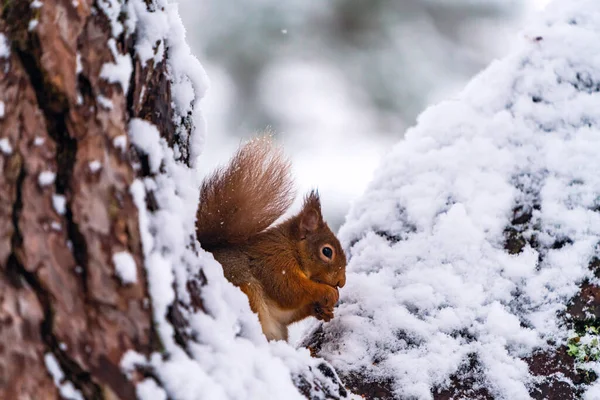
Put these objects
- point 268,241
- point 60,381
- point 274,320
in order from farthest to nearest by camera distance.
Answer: point 268,241 < point 274,320 < point 60,381

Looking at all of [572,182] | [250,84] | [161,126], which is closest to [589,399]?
[572,182]

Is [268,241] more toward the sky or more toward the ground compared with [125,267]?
more toward the sky

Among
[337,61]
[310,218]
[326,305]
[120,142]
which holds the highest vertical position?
[337,61]

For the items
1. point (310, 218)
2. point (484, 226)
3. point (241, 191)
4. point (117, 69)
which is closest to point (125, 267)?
point (117, 69)

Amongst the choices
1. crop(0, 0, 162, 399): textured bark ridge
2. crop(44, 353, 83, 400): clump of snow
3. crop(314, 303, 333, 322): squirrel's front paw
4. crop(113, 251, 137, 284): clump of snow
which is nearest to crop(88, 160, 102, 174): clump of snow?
crop(0, 0, 162, 399): textured bark ridge

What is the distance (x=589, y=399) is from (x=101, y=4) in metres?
1.15

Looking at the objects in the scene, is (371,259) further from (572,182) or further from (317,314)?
(572,182)

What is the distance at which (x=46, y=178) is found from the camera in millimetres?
703

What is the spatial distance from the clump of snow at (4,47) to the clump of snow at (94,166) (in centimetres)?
17

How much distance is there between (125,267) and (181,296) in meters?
0.12

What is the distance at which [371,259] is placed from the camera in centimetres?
166

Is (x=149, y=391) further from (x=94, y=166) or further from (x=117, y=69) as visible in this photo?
(x=117, y=69)

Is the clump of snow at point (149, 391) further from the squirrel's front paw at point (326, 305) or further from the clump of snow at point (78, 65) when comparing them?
the squirrel's front paw at point (326, 305)

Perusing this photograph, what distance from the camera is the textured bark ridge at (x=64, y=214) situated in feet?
2.17
